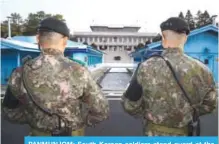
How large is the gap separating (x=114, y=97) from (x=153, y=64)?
312 mm

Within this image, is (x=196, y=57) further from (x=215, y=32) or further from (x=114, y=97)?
(x=114, y=97)

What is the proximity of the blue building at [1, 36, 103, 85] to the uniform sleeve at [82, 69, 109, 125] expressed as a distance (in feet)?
0.65

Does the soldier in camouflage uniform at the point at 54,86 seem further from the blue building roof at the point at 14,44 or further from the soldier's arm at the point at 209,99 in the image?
the soldier's arm at the point at 209,99

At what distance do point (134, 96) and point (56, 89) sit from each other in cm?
42

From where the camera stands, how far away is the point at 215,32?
5.97ft

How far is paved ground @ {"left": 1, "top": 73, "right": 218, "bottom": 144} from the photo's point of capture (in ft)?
5.65

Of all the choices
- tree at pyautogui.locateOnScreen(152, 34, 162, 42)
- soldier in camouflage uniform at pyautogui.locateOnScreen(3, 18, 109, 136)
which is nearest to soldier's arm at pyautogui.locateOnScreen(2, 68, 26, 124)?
soldier in camouflage uniform at pyautogui.locateOnScreen(3, 18, 109, 136)

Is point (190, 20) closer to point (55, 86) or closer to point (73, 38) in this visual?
point (73, 38)

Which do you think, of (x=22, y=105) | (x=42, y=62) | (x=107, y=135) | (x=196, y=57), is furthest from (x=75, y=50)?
(x=196, y=57)

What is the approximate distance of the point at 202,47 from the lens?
1.85 metres

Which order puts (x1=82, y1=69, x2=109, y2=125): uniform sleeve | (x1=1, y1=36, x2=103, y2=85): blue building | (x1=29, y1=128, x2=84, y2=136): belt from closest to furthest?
(x1=82, y1=69, x2=109, y2=125): uniform sleeve < (x1=29, y1=128, x2=84, y2=136): belt < (x1=1, y1=36, x2=103, y2=85): blue building

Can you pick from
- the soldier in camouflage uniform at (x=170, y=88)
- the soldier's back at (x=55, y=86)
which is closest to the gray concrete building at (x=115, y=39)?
the soldier in camouflage uniform at (x=170, y=88)

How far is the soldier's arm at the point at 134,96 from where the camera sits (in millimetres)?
1564

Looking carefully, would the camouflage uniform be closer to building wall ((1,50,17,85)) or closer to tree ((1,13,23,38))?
building wall ((1,50,17,85))
